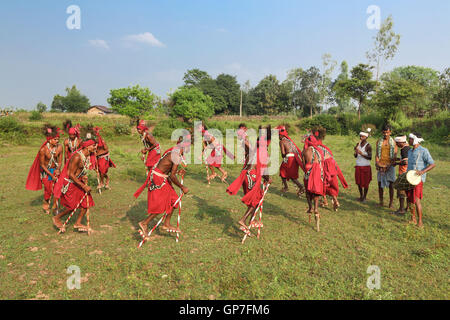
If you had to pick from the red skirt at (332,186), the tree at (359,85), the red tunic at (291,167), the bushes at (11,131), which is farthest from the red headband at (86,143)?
the tree at (359,85)

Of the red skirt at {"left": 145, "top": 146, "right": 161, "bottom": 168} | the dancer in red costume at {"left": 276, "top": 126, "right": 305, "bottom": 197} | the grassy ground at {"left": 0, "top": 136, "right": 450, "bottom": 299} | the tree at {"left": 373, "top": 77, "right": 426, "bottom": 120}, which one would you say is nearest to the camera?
the grassy ground at {"left": 0, "top": 136, "right": 450, "bottom": 299}

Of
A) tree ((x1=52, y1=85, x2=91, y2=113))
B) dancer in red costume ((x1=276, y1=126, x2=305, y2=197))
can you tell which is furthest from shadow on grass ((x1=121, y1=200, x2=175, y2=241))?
tree ((x1=52, y1=85, x2=91, y2=113))

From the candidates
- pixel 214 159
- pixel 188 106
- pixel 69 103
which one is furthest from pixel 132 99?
pixel 69 103

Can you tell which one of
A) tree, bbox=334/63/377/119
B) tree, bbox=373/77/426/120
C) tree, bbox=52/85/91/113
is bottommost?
tree, bbox=373/77/426/120

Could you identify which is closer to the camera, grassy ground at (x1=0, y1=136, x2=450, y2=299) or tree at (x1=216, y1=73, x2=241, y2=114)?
grassy ground at (x1=0, y1=136, x2=450, y2=299)

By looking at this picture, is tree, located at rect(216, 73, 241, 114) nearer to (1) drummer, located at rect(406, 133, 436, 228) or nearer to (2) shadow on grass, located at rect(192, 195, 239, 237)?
(2) shadow on grass, located at rect(192, 195, 239, 237)

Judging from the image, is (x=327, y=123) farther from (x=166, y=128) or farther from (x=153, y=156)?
(x=153, y=156)

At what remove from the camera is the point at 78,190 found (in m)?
5.85

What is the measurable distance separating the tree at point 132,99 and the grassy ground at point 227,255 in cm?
3359

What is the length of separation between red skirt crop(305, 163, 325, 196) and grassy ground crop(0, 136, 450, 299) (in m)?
0.96

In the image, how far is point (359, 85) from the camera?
34.8 metres

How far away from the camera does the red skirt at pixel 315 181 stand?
20.4 feet

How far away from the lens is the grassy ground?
4121 mm
